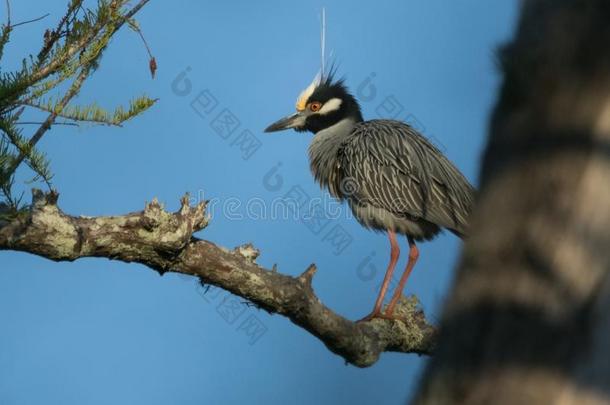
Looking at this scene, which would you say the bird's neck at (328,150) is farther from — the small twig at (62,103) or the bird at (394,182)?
the small twig at (62,103)

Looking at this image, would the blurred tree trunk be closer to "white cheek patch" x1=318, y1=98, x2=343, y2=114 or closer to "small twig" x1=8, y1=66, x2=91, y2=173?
"small twig" x1=8, y1=66, x2=91, y2=173

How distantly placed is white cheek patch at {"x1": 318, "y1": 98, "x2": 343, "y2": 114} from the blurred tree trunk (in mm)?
4090

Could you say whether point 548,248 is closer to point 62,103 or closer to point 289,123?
point 62,103

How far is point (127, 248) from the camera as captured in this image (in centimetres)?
275

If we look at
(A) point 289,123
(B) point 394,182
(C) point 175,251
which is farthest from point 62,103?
(A) point 289,123

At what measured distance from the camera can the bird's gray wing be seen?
4.45 metres

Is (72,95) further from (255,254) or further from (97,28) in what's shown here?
(255,254)

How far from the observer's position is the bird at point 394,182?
446cm

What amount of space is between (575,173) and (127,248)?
1.94 m

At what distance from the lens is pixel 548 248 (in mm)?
1023

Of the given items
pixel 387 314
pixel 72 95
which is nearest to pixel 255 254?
pixel 72 95

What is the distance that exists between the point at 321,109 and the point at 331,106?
0.06 meters

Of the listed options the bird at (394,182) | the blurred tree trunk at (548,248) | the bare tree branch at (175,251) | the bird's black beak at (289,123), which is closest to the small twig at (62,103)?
the bare tree branch at (175,251)

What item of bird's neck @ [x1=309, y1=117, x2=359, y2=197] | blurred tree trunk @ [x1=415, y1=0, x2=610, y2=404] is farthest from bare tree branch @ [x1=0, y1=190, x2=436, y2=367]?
blurred tree trunk @ [x1=415, y1=0, x2=610, y2=404]
